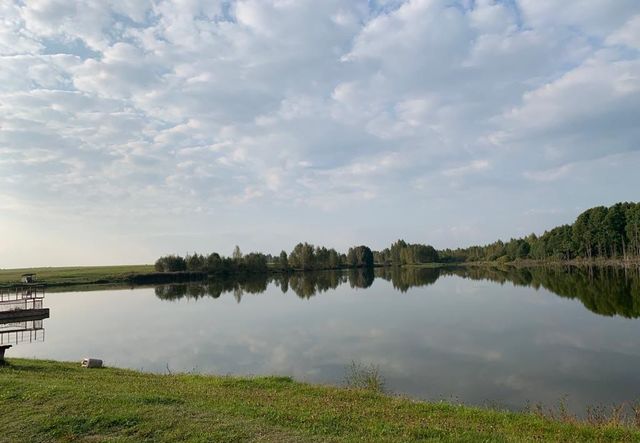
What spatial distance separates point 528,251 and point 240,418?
153534mm

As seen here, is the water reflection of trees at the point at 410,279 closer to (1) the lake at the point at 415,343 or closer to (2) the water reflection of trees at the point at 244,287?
(2) the water reflection of trees at the point at 244,287

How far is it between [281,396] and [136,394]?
3723 mm

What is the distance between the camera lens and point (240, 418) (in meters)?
8.98

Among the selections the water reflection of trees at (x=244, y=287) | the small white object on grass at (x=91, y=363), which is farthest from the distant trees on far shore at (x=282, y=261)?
the small white object on grass at (x=91, y=363)

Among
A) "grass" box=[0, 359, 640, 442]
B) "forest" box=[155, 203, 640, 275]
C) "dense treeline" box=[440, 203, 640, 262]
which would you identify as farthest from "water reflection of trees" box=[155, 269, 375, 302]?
"dense treeline" box=[440, 203, 640, 262]

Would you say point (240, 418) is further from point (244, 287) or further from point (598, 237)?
point (598, 237)

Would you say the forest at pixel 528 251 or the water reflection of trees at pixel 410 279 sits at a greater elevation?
the forest at pixel 528 251

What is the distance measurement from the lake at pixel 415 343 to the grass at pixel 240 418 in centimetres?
473

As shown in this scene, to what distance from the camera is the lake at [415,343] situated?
16.6m

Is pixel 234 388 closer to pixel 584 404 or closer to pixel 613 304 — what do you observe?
pixel 584 404

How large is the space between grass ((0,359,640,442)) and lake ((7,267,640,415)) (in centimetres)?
473

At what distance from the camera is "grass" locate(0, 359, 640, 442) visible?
810 centimetres

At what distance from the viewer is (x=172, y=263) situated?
11644cm

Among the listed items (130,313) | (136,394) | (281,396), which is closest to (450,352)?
(281,396)
